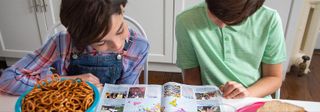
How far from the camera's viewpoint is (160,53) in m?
1.93

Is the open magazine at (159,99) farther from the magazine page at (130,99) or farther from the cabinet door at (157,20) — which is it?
the cabinet door at (157,20)

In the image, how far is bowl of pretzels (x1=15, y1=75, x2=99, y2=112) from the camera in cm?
54

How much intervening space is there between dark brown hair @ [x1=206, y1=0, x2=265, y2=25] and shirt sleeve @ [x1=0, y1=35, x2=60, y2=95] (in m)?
0.48

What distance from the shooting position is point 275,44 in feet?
2.86

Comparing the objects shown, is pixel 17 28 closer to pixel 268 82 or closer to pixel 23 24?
pixel 23 24

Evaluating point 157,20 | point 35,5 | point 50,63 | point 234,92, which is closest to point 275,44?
point 234,92

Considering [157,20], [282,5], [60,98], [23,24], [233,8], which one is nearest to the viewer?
[60,98]

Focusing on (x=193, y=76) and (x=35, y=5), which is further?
(x=35, y=5)

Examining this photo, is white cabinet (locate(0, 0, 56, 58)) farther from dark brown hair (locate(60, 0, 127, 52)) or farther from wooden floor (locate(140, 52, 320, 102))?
dark brown hair (locate(60, 0, 127, 52))

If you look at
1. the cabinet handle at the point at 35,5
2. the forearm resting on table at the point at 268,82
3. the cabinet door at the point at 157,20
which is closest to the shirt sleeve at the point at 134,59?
the forearm resting on table at the point at 268,82

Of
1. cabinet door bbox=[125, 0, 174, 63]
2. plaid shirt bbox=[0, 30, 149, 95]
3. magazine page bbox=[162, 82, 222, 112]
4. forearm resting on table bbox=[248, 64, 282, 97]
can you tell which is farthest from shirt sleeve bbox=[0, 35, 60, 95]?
cabinet door bbox=[125, 0, 174, 63]

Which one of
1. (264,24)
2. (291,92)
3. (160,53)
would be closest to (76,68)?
(264,24)

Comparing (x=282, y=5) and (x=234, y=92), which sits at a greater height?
(x=282, y=5)

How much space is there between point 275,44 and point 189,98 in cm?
35
